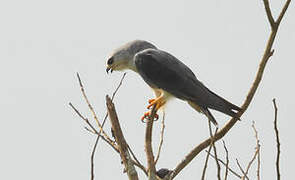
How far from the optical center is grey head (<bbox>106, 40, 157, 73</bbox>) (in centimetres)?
752

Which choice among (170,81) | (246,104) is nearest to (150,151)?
(246,104)

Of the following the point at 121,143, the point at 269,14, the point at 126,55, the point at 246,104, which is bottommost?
the point at 246,104

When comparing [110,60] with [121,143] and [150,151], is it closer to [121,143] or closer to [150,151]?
[150,151]

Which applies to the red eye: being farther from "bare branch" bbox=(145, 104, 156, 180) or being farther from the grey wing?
"bare branch" bbox=(145, 104, 156, 180)

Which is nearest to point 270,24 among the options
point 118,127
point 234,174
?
point 234,174

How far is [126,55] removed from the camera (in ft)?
24.7

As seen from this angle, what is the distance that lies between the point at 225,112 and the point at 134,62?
6.33 ft

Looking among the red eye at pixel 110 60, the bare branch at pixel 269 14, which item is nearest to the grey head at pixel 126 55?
the red eye at pixel 110 60

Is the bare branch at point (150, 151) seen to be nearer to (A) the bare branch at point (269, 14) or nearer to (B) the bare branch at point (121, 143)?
(B) the bare branch at point (121, 143)

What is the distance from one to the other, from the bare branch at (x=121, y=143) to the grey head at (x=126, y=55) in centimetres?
302

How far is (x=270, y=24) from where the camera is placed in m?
Answer: 4.58

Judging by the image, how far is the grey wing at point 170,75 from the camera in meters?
6.77

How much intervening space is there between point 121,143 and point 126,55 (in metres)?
3.29

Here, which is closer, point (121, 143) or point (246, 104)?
point (121, 143)
